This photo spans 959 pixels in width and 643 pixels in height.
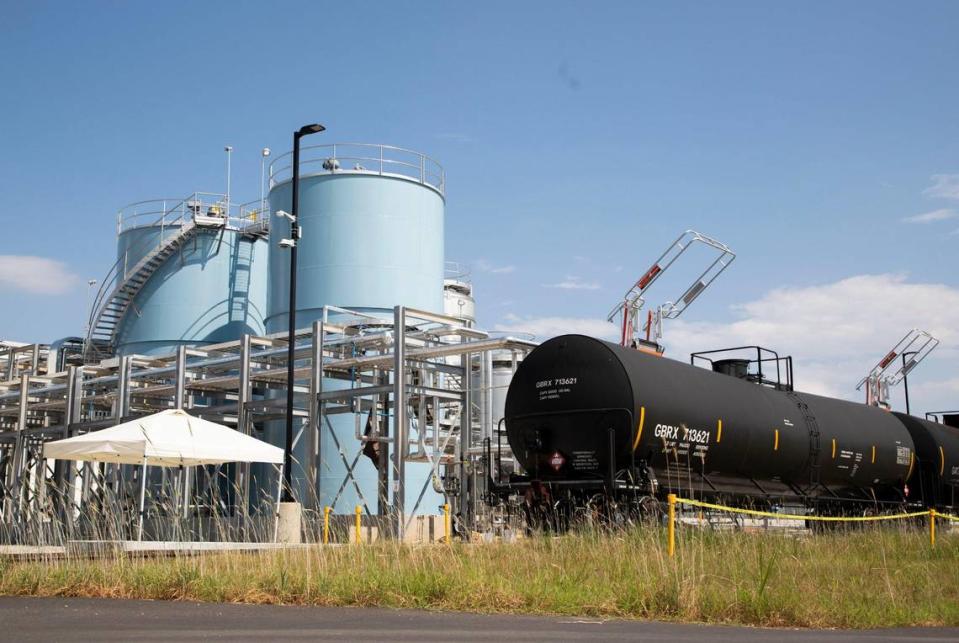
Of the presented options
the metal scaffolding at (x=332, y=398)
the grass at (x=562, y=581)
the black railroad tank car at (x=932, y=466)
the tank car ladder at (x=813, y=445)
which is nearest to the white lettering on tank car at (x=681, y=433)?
the grass at (x=562, y=581)

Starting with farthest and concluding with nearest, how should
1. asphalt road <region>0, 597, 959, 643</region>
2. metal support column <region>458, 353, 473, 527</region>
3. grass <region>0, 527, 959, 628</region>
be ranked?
1. metal support column <region>458, 353, 473, 527</region>
2. grass <region>0, 527, 959, 628</region>
3. asphalt road <region>0, 597, 959, 643</region>

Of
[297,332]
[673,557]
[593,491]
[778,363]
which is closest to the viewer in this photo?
[673,557]

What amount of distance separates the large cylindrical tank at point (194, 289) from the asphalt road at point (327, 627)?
30850mm

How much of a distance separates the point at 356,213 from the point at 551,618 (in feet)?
82.9

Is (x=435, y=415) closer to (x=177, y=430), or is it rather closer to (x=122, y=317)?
(x=177, y=430)

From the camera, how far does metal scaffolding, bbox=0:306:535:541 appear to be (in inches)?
989

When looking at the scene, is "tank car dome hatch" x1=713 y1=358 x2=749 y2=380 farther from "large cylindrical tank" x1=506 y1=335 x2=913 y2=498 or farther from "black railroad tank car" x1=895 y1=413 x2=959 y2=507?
"black railroad tank car" x1=895 y1=413 x2=959 y2=507

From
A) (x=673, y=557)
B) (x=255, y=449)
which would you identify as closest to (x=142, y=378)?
(x=255, y=449)

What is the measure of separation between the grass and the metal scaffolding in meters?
7.93

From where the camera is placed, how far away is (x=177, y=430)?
1923 cm

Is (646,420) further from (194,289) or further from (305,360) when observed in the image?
(194,289)

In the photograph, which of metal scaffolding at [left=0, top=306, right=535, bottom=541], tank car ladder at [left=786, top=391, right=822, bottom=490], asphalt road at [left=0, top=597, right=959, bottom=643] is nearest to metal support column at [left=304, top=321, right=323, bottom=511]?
metal scaffolding at [left=0, top=306, right=535, bottom=541]

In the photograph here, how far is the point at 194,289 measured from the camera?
4084cm

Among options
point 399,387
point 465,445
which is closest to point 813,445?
point 465,445
